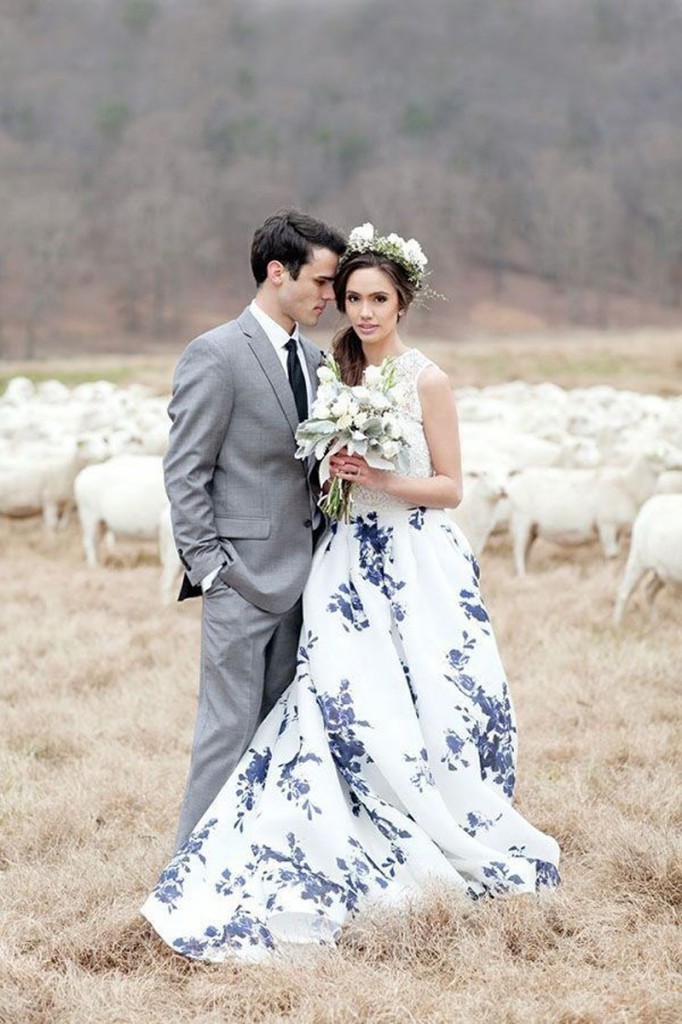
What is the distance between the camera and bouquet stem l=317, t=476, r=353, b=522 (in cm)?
447

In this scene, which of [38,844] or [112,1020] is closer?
[112,1020]

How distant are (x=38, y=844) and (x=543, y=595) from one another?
579cm

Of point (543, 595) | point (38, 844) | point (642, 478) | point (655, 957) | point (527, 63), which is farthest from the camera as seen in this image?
point (527, 63)

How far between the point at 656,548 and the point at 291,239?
18.1 feet

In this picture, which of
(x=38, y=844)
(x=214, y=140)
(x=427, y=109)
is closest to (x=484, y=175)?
(x=427, y=109)

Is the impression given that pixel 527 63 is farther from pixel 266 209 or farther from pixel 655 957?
pixel 655 957

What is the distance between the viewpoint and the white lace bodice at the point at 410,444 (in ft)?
15.0

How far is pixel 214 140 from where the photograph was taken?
82.0 metres

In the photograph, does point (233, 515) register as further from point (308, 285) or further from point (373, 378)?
point (308, 285)

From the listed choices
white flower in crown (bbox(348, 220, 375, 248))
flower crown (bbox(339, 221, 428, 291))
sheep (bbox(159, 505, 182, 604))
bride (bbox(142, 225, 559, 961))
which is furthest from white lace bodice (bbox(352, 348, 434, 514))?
sheep (bbox(159, 505, 182, 604))

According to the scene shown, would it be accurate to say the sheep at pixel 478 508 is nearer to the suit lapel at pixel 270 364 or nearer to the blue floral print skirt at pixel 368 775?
the blue floral print skirt at pixel 368 775

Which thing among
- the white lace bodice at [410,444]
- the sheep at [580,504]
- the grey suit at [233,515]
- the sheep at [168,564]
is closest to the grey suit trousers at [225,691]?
the grey suit at [233,515]

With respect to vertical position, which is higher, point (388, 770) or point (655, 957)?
point (388, 770)

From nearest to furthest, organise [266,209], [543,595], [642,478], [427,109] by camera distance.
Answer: [543,595] < [642,478] < [266,209] < [427,109]
